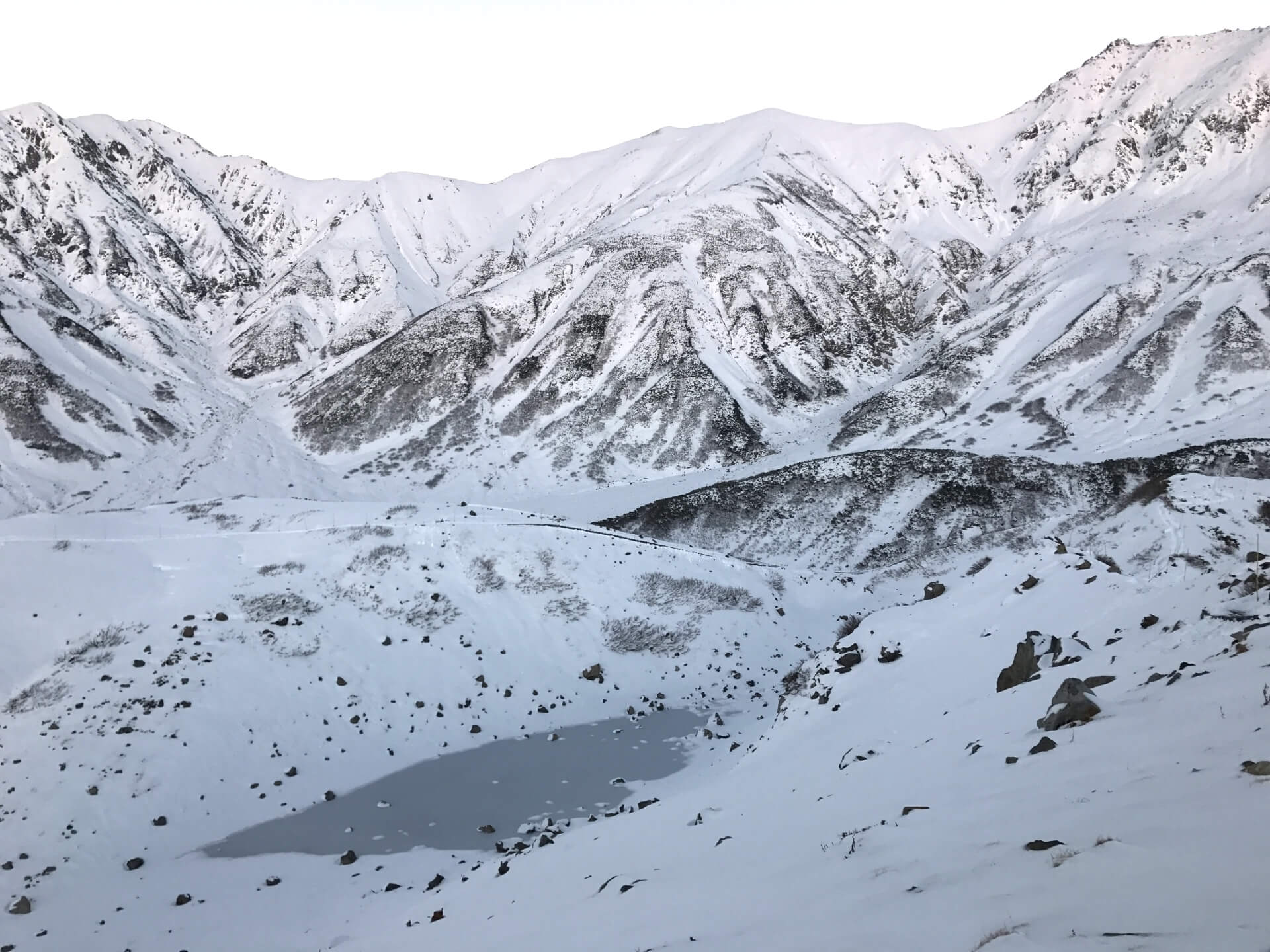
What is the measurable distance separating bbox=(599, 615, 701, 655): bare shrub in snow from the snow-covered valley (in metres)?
0.24

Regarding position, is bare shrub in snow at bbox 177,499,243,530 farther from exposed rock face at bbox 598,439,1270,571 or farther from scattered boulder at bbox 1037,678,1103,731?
scattered boulder at bbox 1037,678,1103,731

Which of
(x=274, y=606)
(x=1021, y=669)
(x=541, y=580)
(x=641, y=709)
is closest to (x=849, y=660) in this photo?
(x=1021, y=669)

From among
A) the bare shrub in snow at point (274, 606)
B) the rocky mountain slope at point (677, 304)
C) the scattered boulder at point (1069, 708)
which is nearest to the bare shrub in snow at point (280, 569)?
the bare shrub in snow at point (274, 606)

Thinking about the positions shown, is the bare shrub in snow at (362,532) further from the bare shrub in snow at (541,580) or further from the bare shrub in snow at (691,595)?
the bare shrub in snow at (691,595)

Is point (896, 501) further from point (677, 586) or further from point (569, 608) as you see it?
point (569, 608)

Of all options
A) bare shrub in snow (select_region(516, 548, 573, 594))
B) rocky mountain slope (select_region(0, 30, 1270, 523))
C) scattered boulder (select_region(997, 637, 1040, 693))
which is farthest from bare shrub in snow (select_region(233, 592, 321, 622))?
rocky mountain slope (select_region(0, 30, 1270, 523))

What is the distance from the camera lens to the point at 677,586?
36.0 metres

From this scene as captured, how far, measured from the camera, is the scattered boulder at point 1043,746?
29.6ft

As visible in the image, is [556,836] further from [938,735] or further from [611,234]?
[611,234]

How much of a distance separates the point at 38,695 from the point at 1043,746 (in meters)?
27.6

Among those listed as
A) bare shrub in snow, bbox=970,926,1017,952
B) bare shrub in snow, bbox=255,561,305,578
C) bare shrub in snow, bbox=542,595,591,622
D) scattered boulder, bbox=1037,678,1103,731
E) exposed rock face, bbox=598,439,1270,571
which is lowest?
exposed rock face, bbox=598,439,1270,571

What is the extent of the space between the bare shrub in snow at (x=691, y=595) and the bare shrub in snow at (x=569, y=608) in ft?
8.30

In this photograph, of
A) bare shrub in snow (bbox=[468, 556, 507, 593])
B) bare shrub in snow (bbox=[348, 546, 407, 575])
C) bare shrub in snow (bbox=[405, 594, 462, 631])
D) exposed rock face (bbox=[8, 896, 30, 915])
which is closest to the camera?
exposed rock face (bbox=[8, 896, 30, 915])

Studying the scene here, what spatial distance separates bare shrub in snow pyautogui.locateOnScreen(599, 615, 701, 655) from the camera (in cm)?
3244
